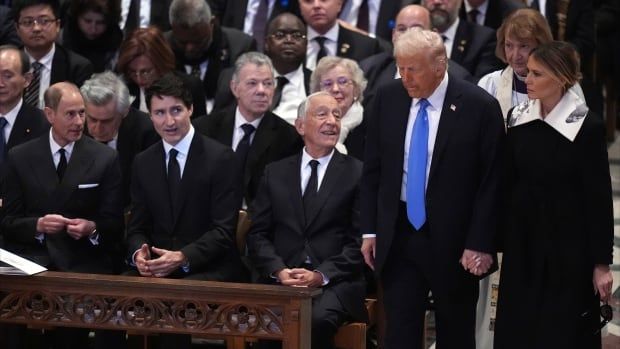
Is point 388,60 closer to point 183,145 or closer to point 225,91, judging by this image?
point 225,91

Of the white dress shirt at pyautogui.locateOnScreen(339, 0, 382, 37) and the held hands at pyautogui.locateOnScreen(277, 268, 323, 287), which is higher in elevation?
the white dress shirt at pyautogui.locateOnScreen(339, 0, 382, 37)

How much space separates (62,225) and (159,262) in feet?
1.70

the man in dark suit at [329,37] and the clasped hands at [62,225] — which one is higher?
the man in dark suit at [329,37]

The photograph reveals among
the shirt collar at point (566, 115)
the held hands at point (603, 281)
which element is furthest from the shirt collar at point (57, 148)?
the held hands at point (603, 281)

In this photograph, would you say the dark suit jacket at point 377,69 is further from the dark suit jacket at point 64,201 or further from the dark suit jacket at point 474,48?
the dark suit jacket at point 64,201

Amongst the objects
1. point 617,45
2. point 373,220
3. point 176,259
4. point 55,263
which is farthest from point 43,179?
point 617,45

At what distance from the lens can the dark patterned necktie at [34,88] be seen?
7.61 metres

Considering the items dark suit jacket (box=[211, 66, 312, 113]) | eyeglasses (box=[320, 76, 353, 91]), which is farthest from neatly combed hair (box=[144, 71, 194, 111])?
dark suit jacket (box=[211, 66, 312, 113])

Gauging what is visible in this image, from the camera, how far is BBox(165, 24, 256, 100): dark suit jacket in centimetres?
790

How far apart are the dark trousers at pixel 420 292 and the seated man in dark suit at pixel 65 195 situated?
5.34 ft

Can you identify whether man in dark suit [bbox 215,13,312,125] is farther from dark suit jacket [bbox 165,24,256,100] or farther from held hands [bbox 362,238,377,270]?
held hands [bbox 362,238,377,270]

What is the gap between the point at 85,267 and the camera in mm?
6266

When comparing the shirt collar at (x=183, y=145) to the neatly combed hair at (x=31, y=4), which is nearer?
the shirt collar at (x=183, y=145)

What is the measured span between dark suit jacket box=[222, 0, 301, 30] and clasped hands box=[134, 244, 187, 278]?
281 cm
